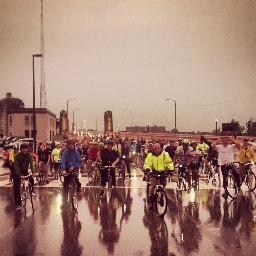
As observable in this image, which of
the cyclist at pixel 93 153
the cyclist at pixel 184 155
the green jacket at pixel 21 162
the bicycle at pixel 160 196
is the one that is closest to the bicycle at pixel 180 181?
the cyclist at pixel 184 155

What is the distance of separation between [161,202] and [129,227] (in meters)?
1.63

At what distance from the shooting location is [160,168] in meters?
12.6

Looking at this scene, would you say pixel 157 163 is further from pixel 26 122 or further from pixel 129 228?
pixel 26 122

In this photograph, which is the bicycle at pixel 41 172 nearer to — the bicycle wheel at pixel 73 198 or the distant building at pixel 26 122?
the bicycle wheel at pixel 73 198

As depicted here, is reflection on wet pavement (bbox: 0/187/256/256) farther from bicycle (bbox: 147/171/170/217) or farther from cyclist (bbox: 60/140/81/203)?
cyclist (bbox: 60/140/81/203)

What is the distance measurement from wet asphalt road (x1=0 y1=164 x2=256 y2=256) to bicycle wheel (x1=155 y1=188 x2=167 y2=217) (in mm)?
184

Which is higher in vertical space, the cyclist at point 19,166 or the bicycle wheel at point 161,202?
the cyclist at point 19,166

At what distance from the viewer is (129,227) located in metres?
10.7

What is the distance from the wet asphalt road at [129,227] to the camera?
27.8 feet

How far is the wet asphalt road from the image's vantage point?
8.48m

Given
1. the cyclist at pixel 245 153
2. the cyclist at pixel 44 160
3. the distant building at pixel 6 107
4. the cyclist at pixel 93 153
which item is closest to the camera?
the cyclist at pixel 245 153

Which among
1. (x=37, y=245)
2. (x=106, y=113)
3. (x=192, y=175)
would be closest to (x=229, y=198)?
(x=192, y=175)

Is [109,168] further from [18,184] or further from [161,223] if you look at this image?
[161,223]

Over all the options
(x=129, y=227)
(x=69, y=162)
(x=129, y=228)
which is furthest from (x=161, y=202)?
(x=69, y=162)
